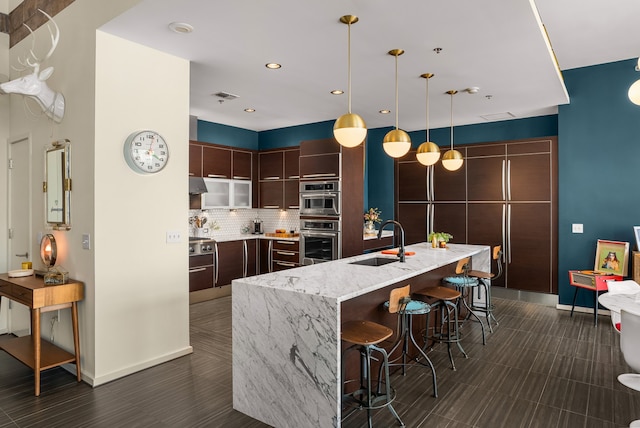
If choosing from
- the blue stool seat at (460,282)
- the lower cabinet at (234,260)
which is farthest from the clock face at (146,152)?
the blue stool seat at (460,282)

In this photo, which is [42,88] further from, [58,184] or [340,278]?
[340,278]

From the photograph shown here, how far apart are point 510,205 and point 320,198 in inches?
115

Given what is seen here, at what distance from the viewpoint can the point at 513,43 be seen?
11.4 ft

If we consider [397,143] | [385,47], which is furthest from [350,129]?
[385,47]

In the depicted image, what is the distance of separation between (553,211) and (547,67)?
2.52 m

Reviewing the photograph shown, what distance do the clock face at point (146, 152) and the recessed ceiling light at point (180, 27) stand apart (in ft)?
2.93

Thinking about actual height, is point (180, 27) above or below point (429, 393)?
above

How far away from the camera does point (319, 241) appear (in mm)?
6211

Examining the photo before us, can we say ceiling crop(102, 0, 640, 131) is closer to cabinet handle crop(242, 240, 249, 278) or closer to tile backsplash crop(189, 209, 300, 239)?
tile backsplash crop(189, 209, 300, 239)

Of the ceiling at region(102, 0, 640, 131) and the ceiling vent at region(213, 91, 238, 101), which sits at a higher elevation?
the ceiling vent at region(213, 91, 238, 101)

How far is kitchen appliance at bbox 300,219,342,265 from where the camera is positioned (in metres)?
6.02

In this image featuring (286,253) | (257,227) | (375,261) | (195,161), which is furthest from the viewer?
(257,227)

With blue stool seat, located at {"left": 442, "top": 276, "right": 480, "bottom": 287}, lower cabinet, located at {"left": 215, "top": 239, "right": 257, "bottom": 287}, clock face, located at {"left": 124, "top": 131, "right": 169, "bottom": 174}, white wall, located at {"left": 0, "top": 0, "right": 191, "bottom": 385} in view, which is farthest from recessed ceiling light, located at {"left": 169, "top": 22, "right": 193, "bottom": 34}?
lower cabinet, located at {"left": 215, "top": 239, "right": 257, "bottom": 287}

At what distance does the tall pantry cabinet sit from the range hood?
375cm
